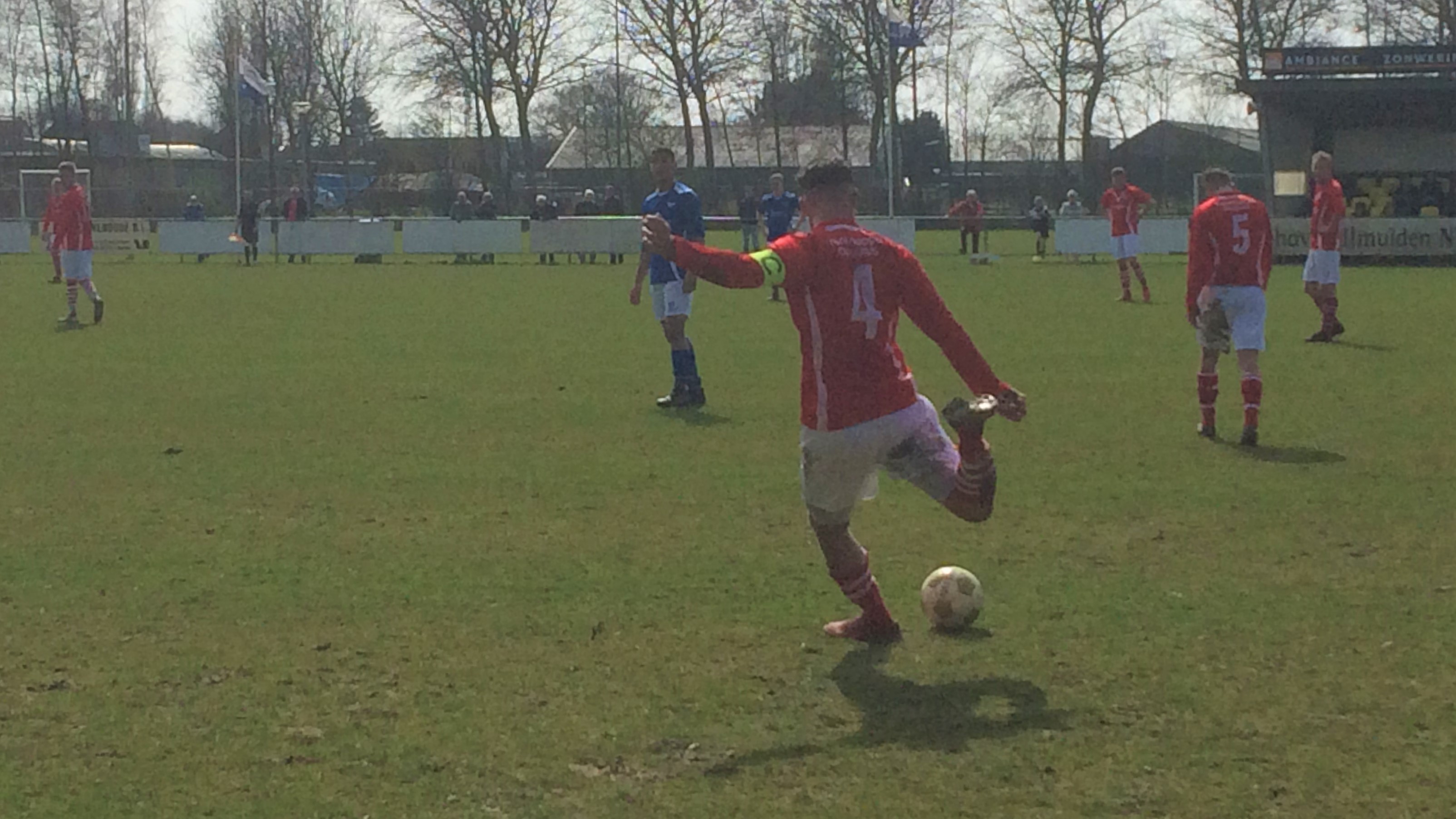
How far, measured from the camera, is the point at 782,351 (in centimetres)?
1728

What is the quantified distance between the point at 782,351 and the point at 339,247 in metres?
25.2

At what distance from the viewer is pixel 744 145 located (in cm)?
7219

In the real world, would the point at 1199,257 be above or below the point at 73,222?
below

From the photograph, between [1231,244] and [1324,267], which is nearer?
[1231,244]

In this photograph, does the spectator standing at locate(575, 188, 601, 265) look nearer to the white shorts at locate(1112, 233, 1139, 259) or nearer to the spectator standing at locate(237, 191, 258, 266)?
the spectator standing at locate(237, 191, 258, 266)

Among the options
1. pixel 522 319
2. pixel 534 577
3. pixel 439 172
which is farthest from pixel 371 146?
pixel 534 577

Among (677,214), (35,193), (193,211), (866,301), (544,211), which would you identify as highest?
(35,193)

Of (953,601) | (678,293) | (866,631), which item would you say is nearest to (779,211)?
(678,293)

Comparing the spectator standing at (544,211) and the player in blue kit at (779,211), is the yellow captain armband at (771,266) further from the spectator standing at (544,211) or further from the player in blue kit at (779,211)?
the spectator standing at (544,211)

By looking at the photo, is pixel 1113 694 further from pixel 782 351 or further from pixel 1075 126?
pixel 1075 126

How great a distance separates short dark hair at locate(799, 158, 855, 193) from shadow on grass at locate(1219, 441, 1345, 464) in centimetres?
515

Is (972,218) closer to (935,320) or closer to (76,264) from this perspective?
(76,264)

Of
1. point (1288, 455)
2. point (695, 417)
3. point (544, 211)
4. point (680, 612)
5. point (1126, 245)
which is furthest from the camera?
point (544, 211)

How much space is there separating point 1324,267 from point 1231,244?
7.86 metres
